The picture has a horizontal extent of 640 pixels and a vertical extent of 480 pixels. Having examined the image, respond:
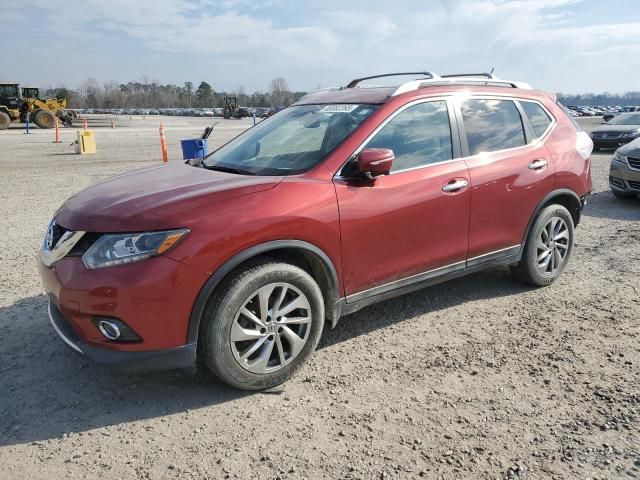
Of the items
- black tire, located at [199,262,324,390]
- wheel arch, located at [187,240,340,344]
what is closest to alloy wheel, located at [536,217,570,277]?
wheel arch, located at [187,240,340,344]

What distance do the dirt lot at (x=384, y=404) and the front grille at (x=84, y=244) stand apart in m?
0.91

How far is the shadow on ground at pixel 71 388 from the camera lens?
286cm

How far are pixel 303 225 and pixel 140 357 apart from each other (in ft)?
3.83

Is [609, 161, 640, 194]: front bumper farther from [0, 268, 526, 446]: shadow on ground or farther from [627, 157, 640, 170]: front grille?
[0, 268, 526, 446]: shadow on ground

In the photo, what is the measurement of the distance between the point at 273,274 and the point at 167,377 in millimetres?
1028

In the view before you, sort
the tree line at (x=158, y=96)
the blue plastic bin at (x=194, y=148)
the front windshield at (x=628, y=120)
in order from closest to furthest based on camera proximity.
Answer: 1. the blue plastic bin at (x=194, y=148)
2. the front windshield at (x=628, y=120)
3. the tree line at (x=158, y=96)

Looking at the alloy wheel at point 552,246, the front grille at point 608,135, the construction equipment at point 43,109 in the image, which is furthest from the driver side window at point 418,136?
the construction equipment at point 43,109

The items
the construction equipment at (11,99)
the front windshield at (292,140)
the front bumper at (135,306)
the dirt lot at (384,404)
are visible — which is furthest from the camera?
the construction equipment at (11,99)

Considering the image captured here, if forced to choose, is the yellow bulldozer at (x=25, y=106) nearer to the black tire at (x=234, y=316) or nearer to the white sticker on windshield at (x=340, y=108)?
the white sticker on windshield at (x=340, y=108)

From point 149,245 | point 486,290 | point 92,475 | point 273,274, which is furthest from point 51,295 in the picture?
point 486,290

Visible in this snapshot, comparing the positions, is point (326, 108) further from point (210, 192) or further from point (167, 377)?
point (167, 377)

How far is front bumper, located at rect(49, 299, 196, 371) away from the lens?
2.75 m

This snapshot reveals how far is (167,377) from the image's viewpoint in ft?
10.8

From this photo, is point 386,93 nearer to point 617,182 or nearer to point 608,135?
point 617,182
